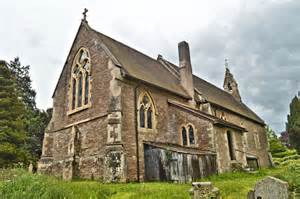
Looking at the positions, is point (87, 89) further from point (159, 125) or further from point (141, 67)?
point (159, 125)

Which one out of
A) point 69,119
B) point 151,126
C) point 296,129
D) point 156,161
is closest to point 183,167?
point 156,161

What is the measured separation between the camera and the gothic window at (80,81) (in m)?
21.5

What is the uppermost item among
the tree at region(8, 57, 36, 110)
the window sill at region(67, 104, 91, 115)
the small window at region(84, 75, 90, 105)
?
the tree at region(8, 57, 36, 110)

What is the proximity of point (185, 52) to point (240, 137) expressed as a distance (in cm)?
976

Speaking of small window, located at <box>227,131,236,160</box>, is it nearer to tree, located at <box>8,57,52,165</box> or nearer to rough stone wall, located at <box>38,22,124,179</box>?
rough stone wall, located at <box>38,22,124,179</box>

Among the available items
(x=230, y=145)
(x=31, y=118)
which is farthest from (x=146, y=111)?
(x=31, y=118)

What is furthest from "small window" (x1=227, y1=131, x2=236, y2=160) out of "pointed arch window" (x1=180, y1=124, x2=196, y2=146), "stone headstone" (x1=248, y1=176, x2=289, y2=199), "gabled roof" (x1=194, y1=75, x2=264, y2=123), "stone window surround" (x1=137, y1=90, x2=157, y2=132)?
"stone headstone" (x1=248, y1=176, x2=289, y2=199)

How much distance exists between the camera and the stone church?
1795 cm

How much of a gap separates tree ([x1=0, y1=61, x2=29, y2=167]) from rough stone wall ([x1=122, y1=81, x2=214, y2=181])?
10940mm

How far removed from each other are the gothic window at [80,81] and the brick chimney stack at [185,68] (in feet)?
31.9

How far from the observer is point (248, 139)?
33.8m

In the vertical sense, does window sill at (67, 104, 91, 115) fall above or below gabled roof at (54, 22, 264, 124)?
below

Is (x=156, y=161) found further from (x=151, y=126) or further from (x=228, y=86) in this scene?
(x=228, y=86)

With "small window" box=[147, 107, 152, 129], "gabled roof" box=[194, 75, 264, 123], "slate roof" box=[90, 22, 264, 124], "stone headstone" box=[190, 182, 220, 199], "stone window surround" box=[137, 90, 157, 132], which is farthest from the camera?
"gabled roof" box=[194, 75, 264, 123]
